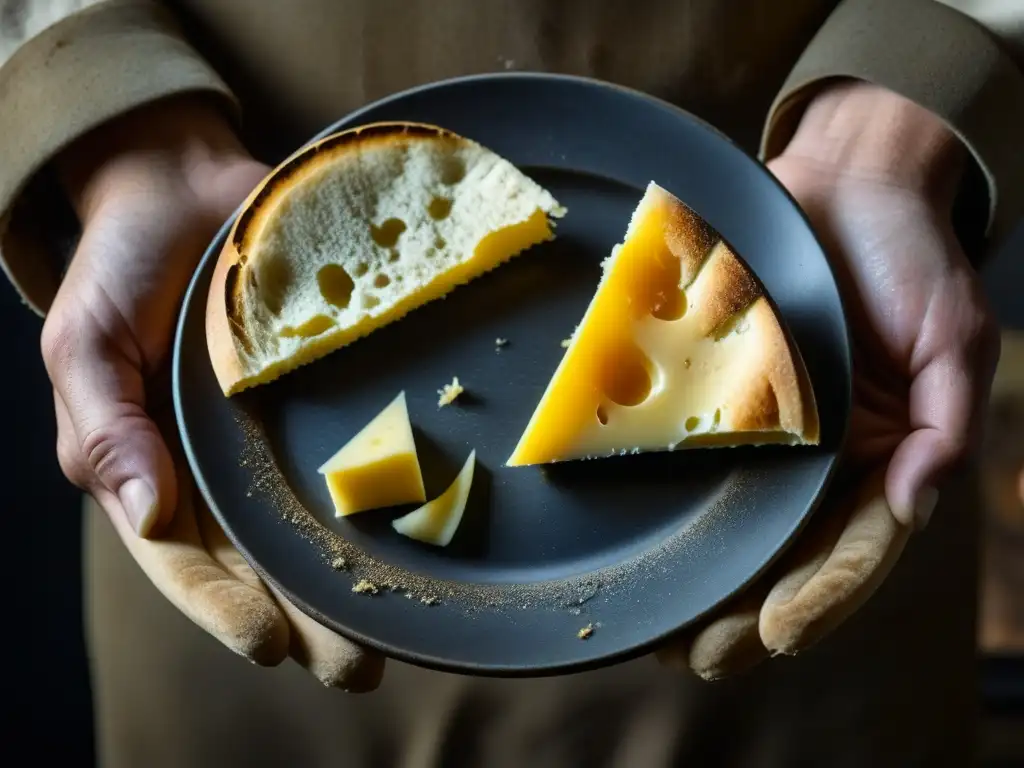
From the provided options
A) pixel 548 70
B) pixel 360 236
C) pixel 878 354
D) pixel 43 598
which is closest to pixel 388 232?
pixel 360 236

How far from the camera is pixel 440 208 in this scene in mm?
1125

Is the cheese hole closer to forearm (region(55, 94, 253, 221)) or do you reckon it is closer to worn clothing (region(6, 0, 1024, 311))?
worn clothing (region(6, 0, 1024, 311))

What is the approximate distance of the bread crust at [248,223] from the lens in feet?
3.27

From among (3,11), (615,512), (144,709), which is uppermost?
(3,11)

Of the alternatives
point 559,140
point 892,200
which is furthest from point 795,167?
point 559,140

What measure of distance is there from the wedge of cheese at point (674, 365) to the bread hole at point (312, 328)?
0.24 meters

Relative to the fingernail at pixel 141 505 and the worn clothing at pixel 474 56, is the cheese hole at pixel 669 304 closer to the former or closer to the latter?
the worn clothing at pixel 474 56

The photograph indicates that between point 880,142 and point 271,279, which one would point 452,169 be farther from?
point 880,142

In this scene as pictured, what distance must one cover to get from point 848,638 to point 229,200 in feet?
2.81

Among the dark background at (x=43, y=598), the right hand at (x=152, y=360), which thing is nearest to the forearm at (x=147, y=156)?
the right hand at (x=152, y=360)

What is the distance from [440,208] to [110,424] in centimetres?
41

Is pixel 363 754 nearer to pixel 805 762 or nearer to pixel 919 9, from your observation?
pixel 805 762

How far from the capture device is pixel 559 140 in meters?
1.14

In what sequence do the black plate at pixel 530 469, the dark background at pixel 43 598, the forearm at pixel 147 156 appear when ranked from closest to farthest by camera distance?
the black plate at pixel 530 469 → the forearm at pixel 147 156 → the dark background at pixel 43 598
